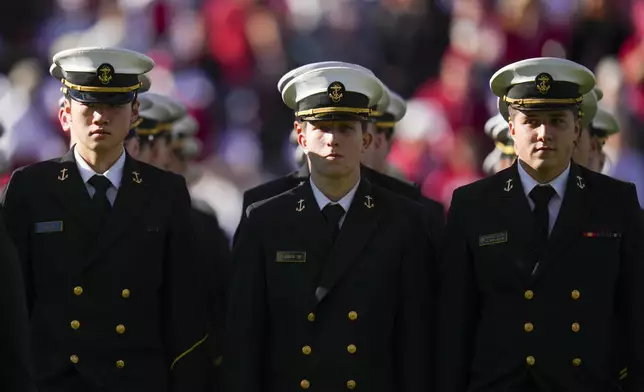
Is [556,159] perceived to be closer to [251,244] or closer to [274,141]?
[251,244]

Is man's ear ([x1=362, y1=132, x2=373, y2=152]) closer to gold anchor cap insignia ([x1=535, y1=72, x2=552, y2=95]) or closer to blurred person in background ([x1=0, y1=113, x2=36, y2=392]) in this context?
gold anchor cap insignia ([x1=535, y1=72, x2=552, y2=95])

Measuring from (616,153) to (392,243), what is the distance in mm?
7353

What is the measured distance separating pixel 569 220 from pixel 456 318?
654mm

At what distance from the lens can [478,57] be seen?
1786 cm

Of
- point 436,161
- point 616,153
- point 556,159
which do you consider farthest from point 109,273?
point 436,161

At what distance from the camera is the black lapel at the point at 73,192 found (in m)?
8.84

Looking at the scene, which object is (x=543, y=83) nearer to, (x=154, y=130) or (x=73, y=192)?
(x=73, y=192)

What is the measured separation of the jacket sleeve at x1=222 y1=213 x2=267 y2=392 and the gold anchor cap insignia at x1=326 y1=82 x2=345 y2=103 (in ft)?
2.35

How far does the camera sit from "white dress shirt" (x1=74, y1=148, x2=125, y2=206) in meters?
8.94

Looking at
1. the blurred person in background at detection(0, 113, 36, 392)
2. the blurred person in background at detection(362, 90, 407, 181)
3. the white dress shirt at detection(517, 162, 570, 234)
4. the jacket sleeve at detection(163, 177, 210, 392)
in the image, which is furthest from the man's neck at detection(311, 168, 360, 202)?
the blurred person in background at detection(0, 113, 36, 392)

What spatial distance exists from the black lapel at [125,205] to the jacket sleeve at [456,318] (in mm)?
1453

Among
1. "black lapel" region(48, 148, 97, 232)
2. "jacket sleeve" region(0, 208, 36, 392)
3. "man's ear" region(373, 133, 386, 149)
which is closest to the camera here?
"jacket sleeve" region(0, 208, 36, 392)

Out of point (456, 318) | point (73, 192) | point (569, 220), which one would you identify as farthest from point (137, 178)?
point (569, 220)

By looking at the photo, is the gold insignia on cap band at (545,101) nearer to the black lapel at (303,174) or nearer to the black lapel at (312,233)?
the black lapel at (312,233)
